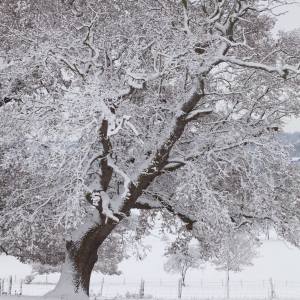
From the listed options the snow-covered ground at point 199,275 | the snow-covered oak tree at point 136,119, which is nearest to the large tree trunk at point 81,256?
the snow-covered oak tree at point 136,119

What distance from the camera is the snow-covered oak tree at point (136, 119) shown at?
886cm

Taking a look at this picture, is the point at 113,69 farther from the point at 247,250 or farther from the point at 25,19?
the point at 247,250

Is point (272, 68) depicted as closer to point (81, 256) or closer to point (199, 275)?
point (81, 256)

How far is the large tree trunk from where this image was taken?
10.1 metres

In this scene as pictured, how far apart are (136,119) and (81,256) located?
4.32 m

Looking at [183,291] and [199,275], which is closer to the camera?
[183,291]

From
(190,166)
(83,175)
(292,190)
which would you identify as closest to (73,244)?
(83,175)

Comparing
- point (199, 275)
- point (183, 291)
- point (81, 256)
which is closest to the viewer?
point (81, 256)

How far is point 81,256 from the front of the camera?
1033 centimetres

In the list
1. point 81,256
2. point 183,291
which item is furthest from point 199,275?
point 81,256

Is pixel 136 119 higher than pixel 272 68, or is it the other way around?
pixel 272 68

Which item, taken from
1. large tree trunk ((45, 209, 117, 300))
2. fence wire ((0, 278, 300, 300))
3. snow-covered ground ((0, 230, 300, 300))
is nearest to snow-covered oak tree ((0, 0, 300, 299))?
large tree trunk ((45, 209, 117, 300))

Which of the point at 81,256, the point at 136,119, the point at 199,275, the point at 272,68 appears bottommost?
the point at 199,275

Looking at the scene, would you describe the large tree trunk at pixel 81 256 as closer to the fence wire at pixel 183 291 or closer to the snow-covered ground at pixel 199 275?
the fence wire at pixel 183 291
